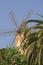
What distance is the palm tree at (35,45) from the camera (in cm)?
2042

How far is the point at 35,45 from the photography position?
68.1 ft

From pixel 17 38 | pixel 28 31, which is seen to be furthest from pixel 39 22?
pixel 17 38

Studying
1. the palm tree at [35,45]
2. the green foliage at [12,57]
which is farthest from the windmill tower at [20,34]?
the palm tree at [35,45]

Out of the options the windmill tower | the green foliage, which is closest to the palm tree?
the green foliage

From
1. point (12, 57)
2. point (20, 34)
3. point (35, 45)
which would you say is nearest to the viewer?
point (35, 45)

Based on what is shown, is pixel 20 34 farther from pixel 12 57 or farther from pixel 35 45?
pixel 35 45

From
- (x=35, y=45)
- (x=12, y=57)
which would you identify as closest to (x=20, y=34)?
(x=12, y=57)

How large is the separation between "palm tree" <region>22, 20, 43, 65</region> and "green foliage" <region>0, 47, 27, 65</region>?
8.32ft

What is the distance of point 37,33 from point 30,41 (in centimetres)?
90

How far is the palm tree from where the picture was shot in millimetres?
20422

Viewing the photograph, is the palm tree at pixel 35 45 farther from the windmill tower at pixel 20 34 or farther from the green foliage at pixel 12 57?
the windmill tower at pixel 20 34

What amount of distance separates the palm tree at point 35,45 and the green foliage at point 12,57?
8.32ft

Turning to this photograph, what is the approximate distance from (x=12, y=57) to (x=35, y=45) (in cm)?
479

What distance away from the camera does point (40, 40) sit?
2059 cm
